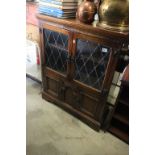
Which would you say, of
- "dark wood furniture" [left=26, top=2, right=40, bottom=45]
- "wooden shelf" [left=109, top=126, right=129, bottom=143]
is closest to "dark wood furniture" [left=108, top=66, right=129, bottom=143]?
"wooden shelf" [left=109, top=126, right=129, bottom=143]

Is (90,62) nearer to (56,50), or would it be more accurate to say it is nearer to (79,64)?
(79,64)

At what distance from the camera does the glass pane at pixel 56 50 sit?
1877 millimetres

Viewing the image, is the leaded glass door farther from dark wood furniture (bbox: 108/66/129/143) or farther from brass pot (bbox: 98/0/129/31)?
dark wood furniture (bbox: 108/66/129/143)

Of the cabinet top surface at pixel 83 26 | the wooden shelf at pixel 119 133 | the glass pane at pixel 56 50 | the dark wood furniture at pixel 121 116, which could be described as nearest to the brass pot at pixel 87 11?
the cabinet top surface at pixel 83 26

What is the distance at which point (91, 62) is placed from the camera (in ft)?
5.62

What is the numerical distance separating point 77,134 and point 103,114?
36cm

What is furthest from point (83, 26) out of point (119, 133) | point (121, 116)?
point (119, 133)

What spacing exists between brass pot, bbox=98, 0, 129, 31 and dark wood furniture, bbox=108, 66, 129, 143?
0.53 m

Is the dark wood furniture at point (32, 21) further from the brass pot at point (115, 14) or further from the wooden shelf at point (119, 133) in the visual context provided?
the wooden shelf at point (119, 133)

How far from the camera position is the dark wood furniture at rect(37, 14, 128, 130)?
1.54m
